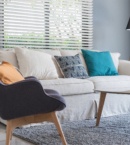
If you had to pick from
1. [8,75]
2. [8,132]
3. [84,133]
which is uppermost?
[8,75]

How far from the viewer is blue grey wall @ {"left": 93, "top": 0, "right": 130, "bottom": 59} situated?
198 inches

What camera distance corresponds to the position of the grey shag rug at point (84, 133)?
243 cm

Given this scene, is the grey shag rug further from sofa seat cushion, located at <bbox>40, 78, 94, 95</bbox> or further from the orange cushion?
the orange cushion

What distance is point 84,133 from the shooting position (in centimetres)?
270

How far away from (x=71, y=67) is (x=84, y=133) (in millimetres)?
1173

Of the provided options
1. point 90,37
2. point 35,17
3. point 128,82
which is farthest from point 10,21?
point 128,82

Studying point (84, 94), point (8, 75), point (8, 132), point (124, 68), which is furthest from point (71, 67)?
point (8, 132)

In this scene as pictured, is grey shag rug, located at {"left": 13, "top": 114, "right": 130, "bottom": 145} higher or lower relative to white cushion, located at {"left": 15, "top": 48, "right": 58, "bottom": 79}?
lower

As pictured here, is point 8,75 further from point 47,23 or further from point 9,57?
point 47,23

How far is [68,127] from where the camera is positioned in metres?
2.95

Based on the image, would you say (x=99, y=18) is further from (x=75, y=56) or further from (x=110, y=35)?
(x=75, y=56)

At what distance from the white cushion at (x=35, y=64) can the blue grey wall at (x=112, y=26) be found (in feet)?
5.49

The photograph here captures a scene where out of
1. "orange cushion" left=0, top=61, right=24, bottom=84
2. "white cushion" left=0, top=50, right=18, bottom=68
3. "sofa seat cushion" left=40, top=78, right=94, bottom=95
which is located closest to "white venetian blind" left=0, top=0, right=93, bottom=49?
"white cushion" left=0, top=50, right=18, bottom=68

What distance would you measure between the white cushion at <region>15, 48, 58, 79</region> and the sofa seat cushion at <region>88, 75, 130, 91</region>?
0.51 metres
